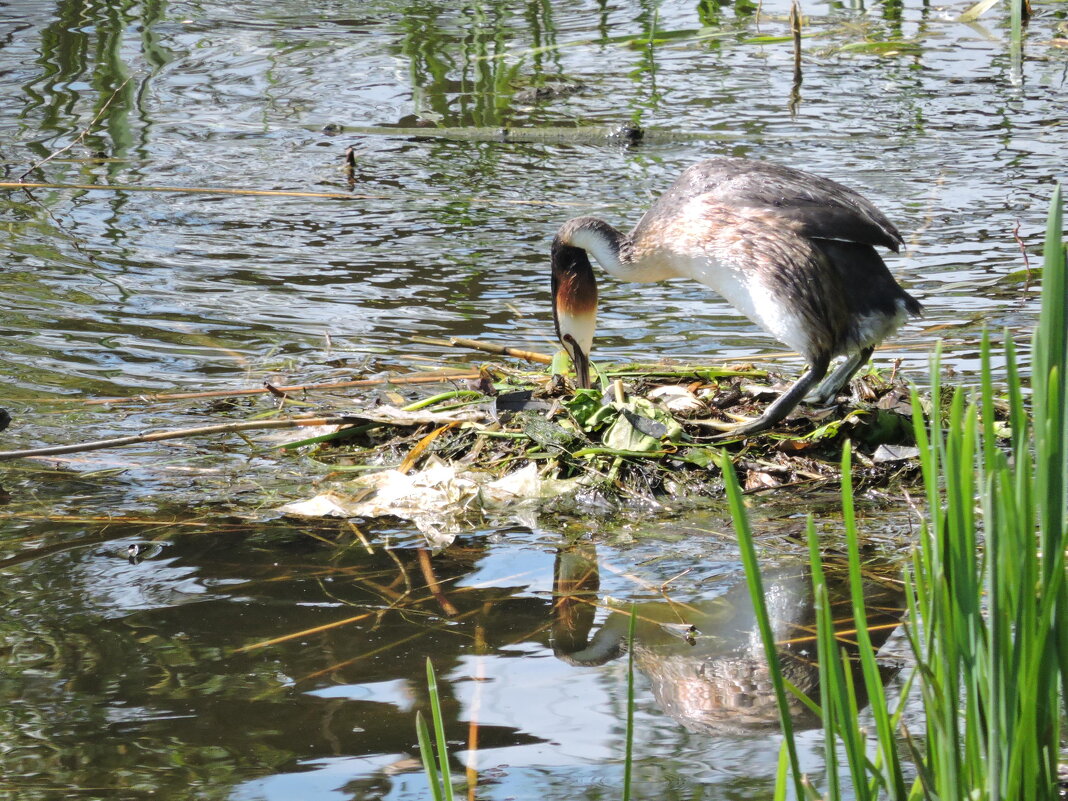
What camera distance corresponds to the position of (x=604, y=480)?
4023mm

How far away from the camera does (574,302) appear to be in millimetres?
5199

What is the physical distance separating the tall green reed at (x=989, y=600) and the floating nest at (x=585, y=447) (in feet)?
7.30

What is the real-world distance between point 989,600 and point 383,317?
190 inches

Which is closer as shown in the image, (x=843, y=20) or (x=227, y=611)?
(x=227, y=611)

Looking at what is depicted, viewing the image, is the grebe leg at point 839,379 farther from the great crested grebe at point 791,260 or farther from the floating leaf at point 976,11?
the floating leaf at point 976,11

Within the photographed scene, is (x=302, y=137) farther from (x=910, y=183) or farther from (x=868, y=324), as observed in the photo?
(x=868, y=324)

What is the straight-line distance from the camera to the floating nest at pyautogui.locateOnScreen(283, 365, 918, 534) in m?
3.94

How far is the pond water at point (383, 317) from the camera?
8.20 feet

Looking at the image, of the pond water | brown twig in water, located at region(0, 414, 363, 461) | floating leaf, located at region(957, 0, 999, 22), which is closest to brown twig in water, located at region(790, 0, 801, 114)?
the pond water

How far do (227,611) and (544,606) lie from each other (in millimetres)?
740

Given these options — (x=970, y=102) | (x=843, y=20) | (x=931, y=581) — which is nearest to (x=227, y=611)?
(x=931, y=581)

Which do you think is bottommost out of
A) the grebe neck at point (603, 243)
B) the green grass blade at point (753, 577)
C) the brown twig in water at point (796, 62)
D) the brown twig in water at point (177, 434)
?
the brown twig in water at point (177, 434)

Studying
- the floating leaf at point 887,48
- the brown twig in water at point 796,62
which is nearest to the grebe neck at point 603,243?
the brown twig in water at point 796,62

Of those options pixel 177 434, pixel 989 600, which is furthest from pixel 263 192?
pixel 989 600
